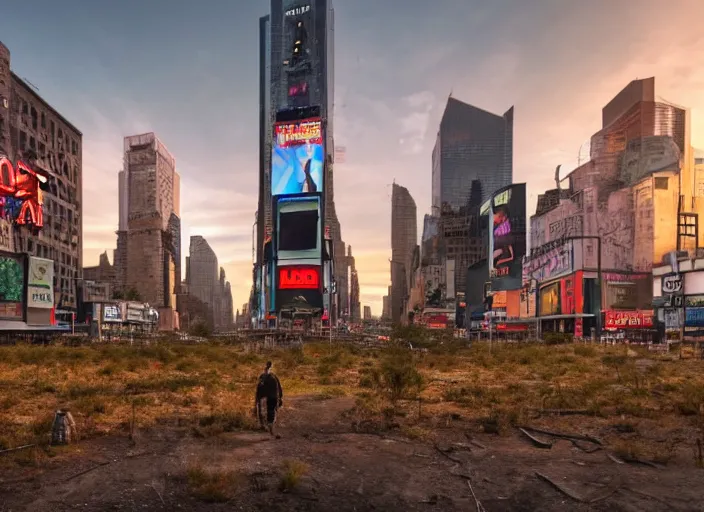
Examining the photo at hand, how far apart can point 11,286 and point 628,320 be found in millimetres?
94693

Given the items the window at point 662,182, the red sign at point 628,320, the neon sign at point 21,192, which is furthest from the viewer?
the window at point 662,182

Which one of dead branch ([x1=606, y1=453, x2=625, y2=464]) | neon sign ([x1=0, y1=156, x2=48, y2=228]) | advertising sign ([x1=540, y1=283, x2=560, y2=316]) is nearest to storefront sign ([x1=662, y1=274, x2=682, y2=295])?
advertising sign ([x1=540, y1=283, x2=560, y2=316])

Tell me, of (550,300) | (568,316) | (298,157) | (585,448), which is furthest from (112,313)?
(585,448)

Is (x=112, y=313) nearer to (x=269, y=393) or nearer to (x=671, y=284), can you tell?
(x=671, y=284)

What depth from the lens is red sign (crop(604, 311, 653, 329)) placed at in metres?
74.7

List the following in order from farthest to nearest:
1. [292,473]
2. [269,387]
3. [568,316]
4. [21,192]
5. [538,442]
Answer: [568,316], [21,192], [269,387], [538,442], [292,473]

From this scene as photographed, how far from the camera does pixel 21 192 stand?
30.5 meters

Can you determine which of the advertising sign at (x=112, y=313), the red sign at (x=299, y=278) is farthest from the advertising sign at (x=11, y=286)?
the red sign at (x=299, y=278)

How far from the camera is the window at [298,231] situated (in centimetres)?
15100

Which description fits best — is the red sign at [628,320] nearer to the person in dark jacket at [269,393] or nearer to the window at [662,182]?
the window at [662,182]

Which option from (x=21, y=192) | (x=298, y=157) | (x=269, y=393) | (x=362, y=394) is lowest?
(x=362, y=394)

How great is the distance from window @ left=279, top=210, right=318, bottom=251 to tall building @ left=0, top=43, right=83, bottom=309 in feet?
192

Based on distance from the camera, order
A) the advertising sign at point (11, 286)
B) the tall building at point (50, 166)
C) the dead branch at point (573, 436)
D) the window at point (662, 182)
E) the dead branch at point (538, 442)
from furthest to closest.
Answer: the window at point (662, 182)
the tall building at point (50, 166)
the advertising sign at point (11, 286)
the dead branch at point (573, 436)
the dead branch at point (538, 442)

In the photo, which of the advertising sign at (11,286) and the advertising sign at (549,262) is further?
the advertising sign at (549,262)
